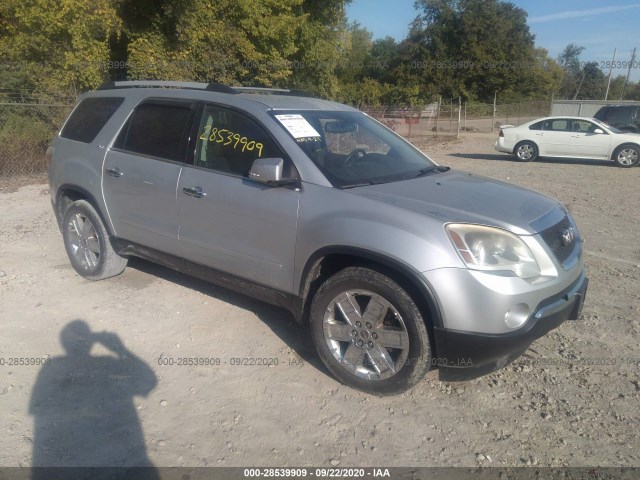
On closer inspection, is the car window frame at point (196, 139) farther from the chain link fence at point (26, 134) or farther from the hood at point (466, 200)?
the chain link fence at point (26, 134)

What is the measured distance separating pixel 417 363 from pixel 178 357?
71.7 inches

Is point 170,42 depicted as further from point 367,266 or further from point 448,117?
point 448,117

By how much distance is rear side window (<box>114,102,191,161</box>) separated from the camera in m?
4.59

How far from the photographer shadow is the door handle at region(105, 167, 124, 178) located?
1415 mm

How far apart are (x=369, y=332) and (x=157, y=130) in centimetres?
261

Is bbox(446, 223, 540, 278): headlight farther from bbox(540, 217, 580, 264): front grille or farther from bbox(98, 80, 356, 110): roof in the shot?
bbox(98, 80, 356, 110): roof

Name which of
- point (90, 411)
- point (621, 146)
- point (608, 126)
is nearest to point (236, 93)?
point (90, 411)

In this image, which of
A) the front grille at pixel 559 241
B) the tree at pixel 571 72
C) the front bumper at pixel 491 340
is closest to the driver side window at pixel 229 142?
the front bumper at pixel 491 340

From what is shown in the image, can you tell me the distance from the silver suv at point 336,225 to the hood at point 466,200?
0.02m

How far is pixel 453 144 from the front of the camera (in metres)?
24.0

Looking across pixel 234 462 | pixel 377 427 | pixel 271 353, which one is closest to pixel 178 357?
pixel 271 353

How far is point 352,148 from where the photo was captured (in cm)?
436

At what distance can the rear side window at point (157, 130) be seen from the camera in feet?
15.0

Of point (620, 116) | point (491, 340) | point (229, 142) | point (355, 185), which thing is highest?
point (229, 142)
